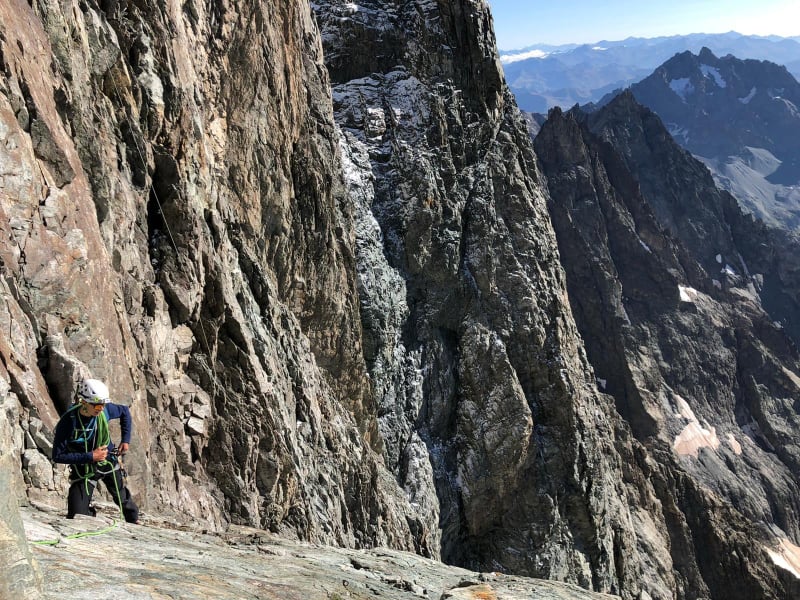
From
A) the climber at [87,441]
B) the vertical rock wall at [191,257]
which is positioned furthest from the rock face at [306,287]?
the climber at [87,441]

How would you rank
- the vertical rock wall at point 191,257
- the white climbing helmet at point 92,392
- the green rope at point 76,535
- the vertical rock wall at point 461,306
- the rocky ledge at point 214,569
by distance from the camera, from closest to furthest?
1. the rocky ledge at point 214,569
2. the green rope at point 76,535
3. the white climbing helmet at point 92,392
4. the vertical rock wall at point 191,257
5. the vertical rock wall at point 461,306

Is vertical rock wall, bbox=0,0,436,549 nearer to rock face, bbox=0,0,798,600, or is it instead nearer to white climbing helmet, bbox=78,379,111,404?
rock face, bbox=0,0,798,600

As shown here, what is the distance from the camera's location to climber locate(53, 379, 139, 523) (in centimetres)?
809

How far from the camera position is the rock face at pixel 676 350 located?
8931cm

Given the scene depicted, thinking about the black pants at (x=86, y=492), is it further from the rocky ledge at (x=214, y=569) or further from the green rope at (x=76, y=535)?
the green rope at (x=76, y=535)

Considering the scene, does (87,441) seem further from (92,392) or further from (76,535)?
(76,535)

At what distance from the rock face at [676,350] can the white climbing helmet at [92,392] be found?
220 ft

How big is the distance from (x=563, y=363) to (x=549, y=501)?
8.55 metres

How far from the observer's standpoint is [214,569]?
864 cm

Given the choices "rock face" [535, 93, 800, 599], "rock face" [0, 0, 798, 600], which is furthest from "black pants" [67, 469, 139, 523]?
"rock face" [535, 93, 800, 599]

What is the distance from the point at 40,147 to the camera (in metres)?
10.4

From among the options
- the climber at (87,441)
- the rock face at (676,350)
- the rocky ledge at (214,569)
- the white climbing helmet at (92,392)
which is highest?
the white climbing helmet at (92,392)

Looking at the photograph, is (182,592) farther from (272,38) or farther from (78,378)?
(272,38)

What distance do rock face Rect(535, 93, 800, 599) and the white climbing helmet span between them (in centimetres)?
6699
